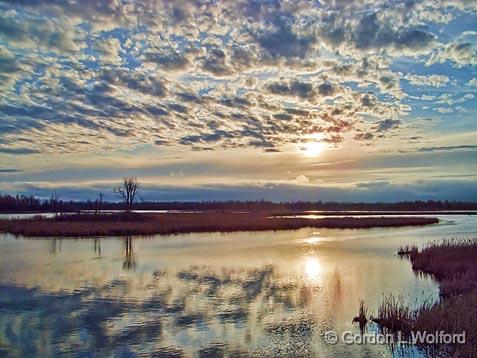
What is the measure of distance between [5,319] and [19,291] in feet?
15.0

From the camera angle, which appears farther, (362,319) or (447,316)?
(362,319)

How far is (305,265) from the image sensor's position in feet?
81.6

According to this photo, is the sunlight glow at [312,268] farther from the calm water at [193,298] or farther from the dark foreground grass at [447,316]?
the dark foreground grass at [447,316]

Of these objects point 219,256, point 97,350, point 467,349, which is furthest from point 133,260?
point 467,349

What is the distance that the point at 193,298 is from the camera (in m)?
17.0

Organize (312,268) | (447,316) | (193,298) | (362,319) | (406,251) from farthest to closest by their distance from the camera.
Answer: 1. (406,251)
2. (312,268)
3. (193,298)
4. (362,319)
5. (447,316)

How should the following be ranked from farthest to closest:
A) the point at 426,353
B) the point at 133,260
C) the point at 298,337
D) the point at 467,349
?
the point at 133,260, the point at 298,337, the point at 426,353, the point at 467,349

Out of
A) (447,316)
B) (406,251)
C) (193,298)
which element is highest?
(447,316)

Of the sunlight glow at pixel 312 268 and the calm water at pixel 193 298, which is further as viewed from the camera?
the sunlight glow at pixel 312 268

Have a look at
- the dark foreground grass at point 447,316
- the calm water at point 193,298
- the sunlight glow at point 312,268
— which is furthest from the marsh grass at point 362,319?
the sunlight glow at point 312,268

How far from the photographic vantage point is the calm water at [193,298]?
1168 centimetres

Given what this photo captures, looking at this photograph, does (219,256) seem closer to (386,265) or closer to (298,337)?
(386,265)

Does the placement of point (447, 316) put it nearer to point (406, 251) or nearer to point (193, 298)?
point (193, 298)

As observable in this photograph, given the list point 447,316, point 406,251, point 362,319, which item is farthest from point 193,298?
point 406,251
